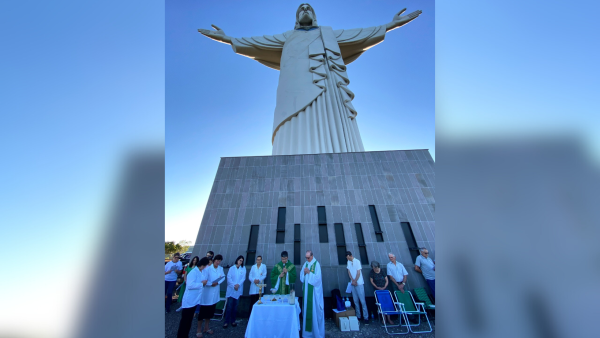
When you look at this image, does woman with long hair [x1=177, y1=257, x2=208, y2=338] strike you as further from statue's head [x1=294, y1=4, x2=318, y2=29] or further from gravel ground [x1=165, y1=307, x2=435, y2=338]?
statue's head [x1=294, y1=4, x2=318, y2=29]

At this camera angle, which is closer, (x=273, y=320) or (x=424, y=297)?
(x=273, y=320)

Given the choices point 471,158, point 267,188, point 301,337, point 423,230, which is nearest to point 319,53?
point 267,188

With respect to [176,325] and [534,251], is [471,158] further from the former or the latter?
[176,325]

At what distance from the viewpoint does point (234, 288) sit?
627 centimetres

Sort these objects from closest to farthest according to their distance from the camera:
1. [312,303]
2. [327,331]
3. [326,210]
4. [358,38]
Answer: [312,303]
[327,331]
[326,210]
[358,38]

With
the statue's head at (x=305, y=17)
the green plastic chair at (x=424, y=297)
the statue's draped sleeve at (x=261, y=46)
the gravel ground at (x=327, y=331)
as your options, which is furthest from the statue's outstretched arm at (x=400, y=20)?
the gravel ground at (x=327, y=331)

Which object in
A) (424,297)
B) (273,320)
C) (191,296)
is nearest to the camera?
(273,320)

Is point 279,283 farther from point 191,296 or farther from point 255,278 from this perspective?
point 191,296

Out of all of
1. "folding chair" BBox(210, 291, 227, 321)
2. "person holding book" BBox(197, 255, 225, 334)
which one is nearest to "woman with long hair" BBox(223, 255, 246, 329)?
"person holding book" BBox(197, 255, 225, 334)

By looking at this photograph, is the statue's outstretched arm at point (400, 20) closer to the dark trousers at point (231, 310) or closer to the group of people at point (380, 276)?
the group of people at point (380, 276)

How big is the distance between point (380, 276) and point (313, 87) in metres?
8.30

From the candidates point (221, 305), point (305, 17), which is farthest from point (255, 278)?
point (305, 17)

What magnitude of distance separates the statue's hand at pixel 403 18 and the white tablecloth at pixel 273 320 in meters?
13.7

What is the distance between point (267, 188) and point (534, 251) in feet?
27.9
